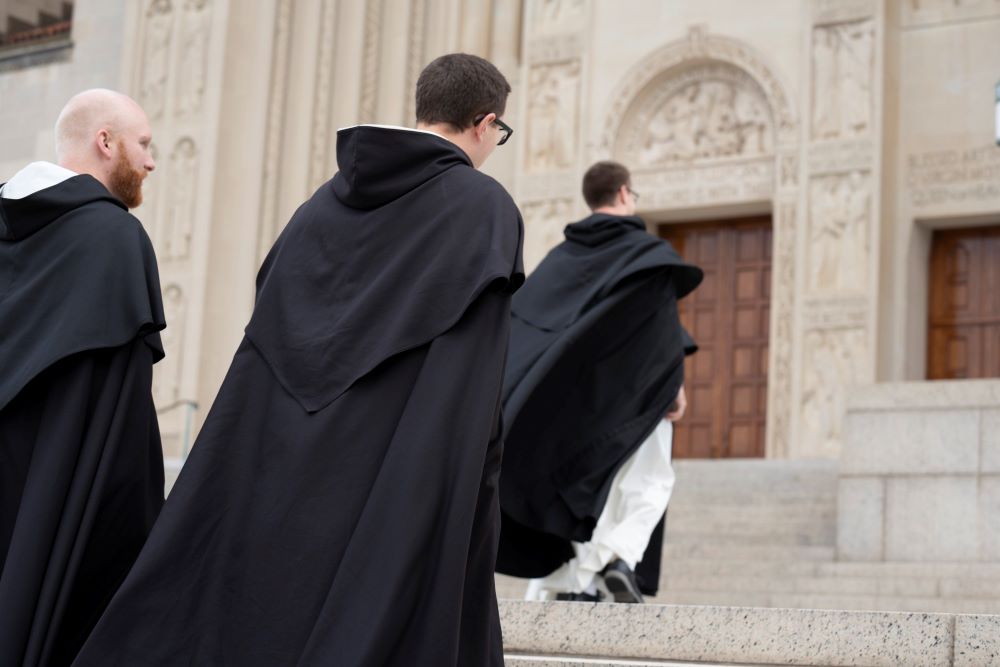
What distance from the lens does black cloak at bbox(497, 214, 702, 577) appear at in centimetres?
614

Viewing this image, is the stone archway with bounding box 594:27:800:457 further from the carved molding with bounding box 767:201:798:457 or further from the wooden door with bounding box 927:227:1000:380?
the wooden door with bounding box 927:227:1000:380

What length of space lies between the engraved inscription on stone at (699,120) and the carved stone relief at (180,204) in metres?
4.74

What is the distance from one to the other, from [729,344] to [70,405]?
12890 mm

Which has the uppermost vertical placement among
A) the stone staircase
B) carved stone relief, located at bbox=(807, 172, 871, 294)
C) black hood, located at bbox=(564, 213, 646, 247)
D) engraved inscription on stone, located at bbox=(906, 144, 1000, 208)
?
engraved inscription on stone, located at bbox=(906, 144, 1000, 208)

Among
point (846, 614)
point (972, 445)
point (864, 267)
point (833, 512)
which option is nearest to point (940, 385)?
point (972, 445)

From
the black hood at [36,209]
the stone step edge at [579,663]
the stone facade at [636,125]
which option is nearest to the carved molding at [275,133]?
the stone facade at [636,125]

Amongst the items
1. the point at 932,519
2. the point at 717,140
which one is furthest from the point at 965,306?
the point at 932,519

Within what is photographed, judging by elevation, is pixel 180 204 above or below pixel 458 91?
above

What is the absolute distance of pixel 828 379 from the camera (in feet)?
48.0

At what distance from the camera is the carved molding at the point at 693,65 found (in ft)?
51.2

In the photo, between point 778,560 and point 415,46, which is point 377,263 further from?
point 415,46

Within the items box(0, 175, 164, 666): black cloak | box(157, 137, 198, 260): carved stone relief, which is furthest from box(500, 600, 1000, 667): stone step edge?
box(157, 137, 198, 260): carved stone relief

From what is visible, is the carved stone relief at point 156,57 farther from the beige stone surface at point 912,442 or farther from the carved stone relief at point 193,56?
the beige stone surface at point 912,442

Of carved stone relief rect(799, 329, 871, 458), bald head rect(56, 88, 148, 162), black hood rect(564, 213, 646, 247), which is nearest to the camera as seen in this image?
bald head rect(56, 88, 148, 162)
